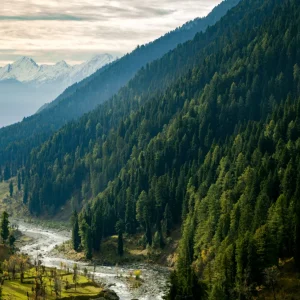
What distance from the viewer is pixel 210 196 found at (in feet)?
590

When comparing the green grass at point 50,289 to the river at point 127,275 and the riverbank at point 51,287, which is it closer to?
the riverbank at point 51,287

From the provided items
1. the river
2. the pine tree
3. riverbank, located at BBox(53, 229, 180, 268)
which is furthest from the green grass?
the pine tree

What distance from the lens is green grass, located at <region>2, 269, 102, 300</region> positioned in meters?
124

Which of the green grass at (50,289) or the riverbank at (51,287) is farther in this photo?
the riverbank at (51,287)

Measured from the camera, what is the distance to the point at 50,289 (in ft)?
432

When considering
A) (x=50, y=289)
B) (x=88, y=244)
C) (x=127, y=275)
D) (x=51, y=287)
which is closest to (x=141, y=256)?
(x=88, y=244)

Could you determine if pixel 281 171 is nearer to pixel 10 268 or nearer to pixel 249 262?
pixel 249 262

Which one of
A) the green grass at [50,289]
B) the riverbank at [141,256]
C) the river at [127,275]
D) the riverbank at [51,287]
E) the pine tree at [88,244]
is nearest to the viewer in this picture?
the green grass at [50,289]

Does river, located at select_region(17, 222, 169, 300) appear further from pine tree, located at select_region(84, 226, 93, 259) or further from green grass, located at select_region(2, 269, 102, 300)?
green grass, located at select_region(2, 269, 102, 300)

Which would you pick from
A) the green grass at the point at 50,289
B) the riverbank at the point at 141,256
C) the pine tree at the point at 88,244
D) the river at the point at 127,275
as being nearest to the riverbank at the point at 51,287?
the green grass at the point at 50,289

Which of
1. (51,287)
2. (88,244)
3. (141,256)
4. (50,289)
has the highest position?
(51,287)

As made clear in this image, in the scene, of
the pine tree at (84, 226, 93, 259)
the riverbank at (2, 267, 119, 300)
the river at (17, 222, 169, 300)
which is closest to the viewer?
the riverbank at (2, 267, 119, 300)

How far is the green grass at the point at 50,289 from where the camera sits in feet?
408

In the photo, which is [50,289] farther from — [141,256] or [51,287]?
[141,256]
